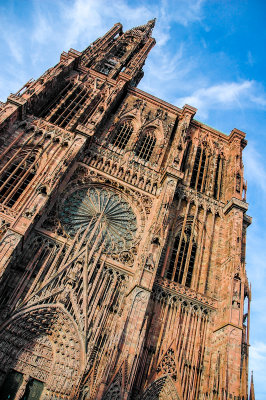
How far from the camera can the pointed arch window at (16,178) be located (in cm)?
1638

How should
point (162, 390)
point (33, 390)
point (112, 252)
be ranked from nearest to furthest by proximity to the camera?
point (33, 390)
point (162, 390)
point (112, 252)

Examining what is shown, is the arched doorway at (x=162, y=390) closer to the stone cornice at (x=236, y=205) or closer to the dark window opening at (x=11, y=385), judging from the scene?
the dark window opening at (x=11, y=385)

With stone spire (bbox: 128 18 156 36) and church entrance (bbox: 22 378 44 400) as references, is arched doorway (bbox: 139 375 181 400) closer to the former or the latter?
church entrance (bbox: 22 378 44 400)

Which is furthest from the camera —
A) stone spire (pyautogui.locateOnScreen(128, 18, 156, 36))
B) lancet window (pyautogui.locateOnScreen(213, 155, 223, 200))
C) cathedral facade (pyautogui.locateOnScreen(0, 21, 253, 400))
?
stone spire (pyautogui.locateOnScreen(128, 18, 156, 36))

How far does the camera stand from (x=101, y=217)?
17.9 meters

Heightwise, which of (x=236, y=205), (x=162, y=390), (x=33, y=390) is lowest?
(x=33, y=390)

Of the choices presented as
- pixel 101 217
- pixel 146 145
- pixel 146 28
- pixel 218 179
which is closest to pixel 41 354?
pixel 101 217

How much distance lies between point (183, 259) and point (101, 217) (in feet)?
17.6

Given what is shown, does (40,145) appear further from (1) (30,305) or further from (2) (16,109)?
(1) (30,305)

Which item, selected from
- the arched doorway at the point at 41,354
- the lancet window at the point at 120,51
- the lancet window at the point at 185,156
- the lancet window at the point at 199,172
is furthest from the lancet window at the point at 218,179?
the lancet window at the point at 120,51

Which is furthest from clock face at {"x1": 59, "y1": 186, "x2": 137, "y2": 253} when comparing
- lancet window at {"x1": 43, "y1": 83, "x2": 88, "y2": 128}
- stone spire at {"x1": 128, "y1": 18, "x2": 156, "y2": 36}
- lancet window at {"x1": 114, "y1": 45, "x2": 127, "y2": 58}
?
stone spire at {"x1": 128, "y1": 18, "x2": 156, "y2": 36}

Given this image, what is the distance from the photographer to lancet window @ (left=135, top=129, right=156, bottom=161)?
74.4 feet

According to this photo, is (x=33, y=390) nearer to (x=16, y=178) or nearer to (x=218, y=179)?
(x=16, y=178)

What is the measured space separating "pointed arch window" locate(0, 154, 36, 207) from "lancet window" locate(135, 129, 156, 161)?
7644 millimetres
